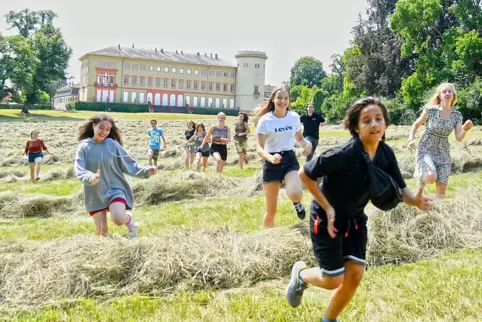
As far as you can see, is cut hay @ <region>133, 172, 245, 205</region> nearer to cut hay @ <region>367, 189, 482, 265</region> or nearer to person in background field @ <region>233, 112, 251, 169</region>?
person in background field @ <region>233, 112, 251, 169</region>

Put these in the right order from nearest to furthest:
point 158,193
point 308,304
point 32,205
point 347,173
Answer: point 347,173 → point 308,304 → point 32,205 → point 158,193

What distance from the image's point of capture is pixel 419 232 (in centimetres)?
600

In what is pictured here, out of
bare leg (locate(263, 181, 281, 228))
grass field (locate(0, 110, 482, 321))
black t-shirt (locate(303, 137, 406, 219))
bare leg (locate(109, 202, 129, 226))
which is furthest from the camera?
bare leg (locate(263, 181, 281, 228))

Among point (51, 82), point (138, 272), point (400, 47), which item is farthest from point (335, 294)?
point (51, 82)

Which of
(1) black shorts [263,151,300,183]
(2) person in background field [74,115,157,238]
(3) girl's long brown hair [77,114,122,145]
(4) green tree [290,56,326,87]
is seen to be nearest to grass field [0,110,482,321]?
(2) person in background field [74,115,157,238]

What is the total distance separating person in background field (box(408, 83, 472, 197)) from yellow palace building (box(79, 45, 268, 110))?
352ft

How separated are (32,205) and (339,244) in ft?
24.6

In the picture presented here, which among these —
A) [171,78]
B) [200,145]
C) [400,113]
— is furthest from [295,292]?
[171,78]

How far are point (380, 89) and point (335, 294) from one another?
4993 cm

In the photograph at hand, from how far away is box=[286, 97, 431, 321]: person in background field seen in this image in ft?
11.7

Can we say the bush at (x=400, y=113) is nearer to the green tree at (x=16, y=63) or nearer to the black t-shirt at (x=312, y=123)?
the black t-shirt at (x=312, y=123)

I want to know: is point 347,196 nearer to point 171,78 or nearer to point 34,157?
point 34,157

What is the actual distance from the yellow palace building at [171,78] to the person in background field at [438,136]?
107154 mm

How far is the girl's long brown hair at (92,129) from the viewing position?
635cm
